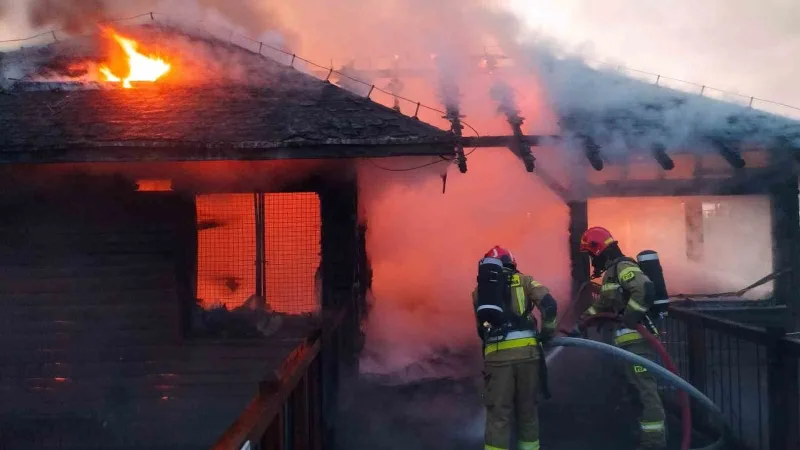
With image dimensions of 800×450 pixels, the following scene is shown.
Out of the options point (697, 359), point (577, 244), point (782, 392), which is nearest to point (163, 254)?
point (577, 244)

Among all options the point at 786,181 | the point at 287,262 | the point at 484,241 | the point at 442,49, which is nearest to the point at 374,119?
the point at 287,262

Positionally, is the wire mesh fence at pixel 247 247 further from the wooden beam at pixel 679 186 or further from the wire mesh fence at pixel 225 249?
the wooden beam at pixel 679 186

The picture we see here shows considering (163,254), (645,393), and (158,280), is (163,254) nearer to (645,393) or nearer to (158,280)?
(158,280)

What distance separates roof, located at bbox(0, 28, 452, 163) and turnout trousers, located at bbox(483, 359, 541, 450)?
6.56 ft

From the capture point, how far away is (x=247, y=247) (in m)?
6.30

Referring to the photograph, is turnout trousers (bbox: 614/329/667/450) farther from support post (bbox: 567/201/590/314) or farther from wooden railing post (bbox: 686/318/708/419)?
support post (bbox: 567/201/590/314)

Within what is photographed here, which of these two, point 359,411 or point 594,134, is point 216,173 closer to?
point 359,411

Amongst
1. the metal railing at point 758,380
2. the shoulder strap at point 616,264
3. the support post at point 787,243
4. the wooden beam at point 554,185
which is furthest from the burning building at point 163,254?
the metal railing at point 758,380

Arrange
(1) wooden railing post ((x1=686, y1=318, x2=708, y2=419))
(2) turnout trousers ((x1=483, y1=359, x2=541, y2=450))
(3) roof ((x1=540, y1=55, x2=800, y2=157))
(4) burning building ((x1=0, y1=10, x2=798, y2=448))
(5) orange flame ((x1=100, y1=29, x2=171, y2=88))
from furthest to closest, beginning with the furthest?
(3) roof ((x1=540, y1=55, x2=800, y2=157))
(5) orange flame ((x1=100, y1=29, x2=171, y2=88))
(4) burning building ((x1=0, y1=10, x2=798, y2=448))
(1) wooden railing post ((x1=686, y1=318, x2=708, y2=419))
(2) turnout trousers ((x1=483, y1=359, x2=541, y2=450))

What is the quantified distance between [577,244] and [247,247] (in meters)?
4.54

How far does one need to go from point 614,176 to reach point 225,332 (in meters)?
5.61

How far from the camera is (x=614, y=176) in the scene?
8.15 m

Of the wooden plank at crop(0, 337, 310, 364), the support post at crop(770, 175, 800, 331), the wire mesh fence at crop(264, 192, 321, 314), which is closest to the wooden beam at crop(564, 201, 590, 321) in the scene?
the support post at crop(770, 175, 800, 331)

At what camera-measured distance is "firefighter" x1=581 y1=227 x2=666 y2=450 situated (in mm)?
5031
